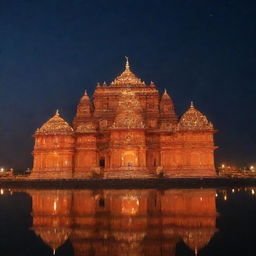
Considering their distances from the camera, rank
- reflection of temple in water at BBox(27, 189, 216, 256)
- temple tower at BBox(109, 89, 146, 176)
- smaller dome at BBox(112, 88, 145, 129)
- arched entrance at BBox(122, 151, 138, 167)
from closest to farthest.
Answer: reflection of temple in water at BBox(27, 189, 216, 256), temple tower at BBox(109, 89, 146, 176), arched entrance at BBox(122, 151, 138, 167), smaller dome at BBox(112, 88, 145, 129)

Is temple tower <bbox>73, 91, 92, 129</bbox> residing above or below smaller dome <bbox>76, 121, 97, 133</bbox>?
above

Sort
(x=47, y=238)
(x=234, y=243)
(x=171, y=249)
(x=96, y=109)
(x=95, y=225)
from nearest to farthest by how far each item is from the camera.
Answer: (x=171, y=249) < (x=234, y=243) < (x=47, y=238) < (x=95, y=225) < (x=96, y=109)

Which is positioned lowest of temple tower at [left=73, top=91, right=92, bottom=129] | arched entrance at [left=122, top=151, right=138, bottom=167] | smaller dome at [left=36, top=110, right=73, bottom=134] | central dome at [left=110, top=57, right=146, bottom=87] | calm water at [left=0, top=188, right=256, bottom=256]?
calm water at [left=0, top=188, right=256, bottom=256]

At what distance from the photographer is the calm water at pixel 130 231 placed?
29.3 feet

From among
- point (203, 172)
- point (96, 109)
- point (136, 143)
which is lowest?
point (203, 172)

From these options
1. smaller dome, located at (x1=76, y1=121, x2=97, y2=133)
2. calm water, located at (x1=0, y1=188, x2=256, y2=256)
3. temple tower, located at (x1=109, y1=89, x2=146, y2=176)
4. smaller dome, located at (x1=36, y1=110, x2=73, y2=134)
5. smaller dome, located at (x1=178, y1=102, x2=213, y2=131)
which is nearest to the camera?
calm water, located at (x1=0, y1=188, x2=256, y2=256)

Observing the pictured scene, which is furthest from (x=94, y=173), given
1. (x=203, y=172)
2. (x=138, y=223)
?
(x=138, y=223)

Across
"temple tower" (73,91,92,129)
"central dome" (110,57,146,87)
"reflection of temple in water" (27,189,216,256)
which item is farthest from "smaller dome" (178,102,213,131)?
"reflection of temple in water" (27,189,216,256)

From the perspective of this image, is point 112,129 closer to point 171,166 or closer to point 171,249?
point 171,166

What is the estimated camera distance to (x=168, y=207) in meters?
16.5

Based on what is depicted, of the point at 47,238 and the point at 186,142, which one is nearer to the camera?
the point at 47,238

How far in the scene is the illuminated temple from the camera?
4097 cm

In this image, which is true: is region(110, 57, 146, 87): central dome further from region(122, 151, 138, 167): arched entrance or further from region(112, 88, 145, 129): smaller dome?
region(122, 151, 138, 167): arched entrance

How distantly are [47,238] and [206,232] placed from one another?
475cm
